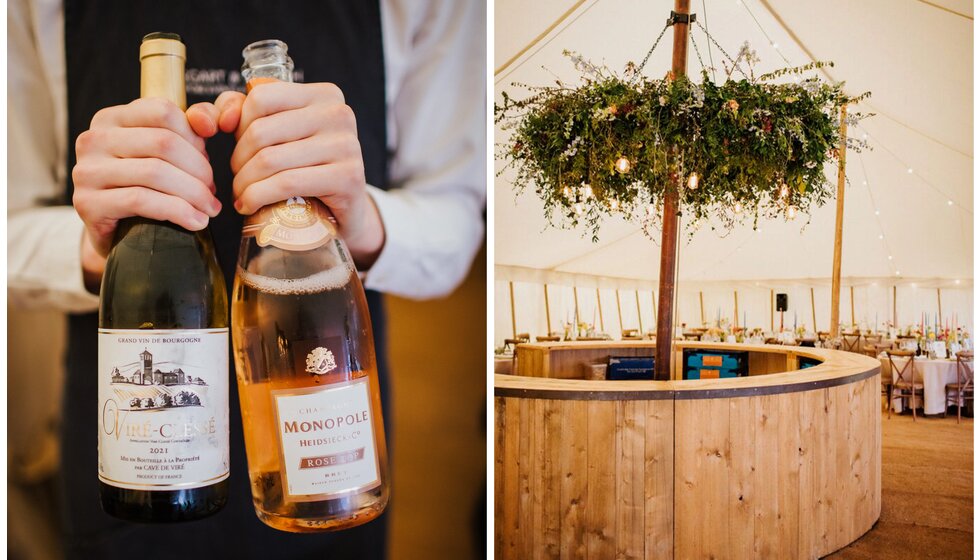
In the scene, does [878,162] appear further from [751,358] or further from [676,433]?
[676,433]

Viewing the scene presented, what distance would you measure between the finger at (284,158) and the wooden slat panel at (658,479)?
6.90ft

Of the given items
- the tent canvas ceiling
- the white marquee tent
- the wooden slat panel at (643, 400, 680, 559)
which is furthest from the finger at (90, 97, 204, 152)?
the white marquee tent

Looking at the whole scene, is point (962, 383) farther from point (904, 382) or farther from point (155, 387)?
point (155, 387)

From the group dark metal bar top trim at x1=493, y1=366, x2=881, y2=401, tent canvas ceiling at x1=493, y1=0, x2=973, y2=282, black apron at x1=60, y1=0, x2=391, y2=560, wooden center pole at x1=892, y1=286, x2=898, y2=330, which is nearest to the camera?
black apron at x1=60, y1=0, x2=391, y2=560

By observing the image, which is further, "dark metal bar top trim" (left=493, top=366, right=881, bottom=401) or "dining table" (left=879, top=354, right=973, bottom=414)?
"dining table" (left=879, top=354, right=973, bottom=414)

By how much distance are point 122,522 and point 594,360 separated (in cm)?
512

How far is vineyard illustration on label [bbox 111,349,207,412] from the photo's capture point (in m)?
1.34

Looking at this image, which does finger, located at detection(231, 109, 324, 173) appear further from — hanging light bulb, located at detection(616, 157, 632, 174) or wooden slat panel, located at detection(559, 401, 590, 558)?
hanging light bulb, located at detection(616, 157, 632, 174)

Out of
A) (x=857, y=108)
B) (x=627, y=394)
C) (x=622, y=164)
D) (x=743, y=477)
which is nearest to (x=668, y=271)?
(x=622, y=164)

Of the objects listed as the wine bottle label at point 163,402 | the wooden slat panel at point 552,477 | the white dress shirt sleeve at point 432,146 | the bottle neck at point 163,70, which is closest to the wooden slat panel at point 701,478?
the wooden slat panel at point 552,477

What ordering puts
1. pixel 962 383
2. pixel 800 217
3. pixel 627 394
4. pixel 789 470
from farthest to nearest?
pixel 800 217 → pixel 962 383 → pixel 789 470 → pixel 627 394

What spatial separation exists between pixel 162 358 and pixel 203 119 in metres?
0.49

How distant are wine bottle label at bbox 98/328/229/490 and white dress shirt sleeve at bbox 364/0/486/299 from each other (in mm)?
382

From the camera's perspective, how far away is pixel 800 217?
10.3m
